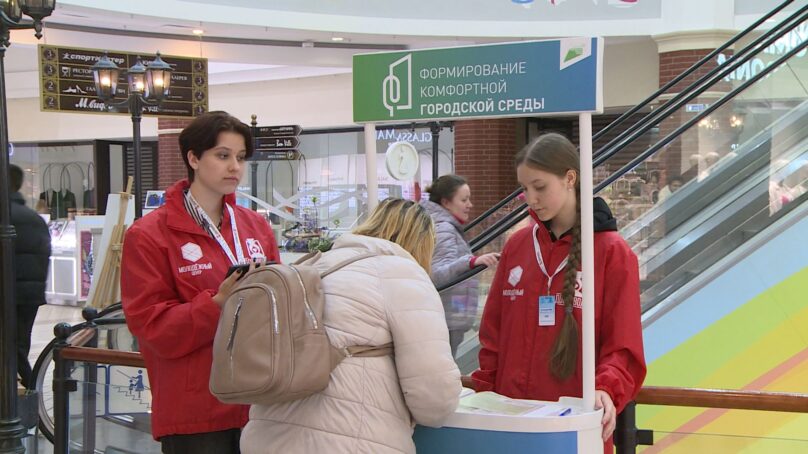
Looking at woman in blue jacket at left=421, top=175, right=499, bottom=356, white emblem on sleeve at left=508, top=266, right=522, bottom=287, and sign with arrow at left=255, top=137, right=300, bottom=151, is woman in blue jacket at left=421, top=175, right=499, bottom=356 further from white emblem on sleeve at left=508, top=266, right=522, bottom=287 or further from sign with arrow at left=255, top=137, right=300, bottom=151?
sign with arrow at left=255, top=137, right=300, bottom=151

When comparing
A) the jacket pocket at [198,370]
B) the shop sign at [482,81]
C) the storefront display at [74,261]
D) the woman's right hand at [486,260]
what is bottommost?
the storefront display at [74,261]

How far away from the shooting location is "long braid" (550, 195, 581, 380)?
96.7 inches

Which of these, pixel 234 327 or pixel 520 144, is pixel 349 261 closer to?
pixel 234 327

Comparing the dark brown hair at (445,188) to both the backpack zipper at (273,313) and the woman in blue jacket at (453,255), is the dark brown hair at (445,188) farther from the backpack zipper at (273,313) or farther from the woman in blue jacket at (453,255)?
the backpack zipper at (273,313)

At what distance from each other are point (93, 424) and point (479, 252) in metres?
2.44

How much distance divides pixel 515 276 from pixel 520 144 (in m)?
12.1

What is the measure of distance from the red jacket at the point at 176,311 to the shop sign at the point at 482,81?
638 mm

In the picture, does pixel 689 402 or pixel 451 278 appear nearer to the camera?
pixel 689 402

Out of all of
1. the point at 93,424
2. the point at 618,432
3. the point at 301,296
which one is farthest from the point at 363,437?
the point at 93,424

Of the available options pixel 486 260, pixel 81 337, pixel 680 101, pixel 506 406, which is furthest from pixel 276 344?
pixel 680 101

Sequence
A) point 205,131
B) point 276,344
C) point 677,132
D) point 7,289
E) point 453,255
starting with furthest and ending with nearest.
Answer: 1. point 677,132
2. point 453,255
3. point 7,289
4. point 205,131
5. point 276,344

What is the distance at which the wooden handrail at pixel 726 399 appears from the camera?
270cm

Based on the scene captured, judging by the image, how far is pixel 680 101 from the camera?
6000 mm

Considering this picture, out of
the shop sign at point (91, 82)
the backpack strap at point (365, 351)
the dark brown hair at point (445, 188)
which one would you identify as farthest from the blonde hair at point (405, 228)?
the shop sign at point (91, 82)
